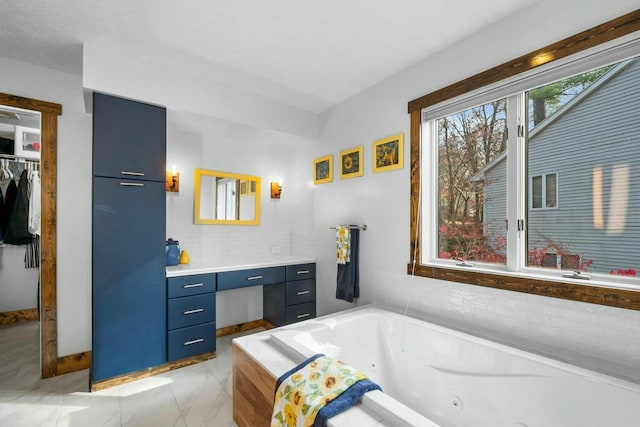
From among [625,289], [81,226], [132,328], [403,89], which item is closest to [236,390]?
[132,328]

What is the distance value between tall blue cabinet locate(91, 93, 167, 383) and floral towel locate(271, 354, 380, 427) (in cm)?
153

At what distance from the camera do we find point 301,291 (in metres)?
3.32

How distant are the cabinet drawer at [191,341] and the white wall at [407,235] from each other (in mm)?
1223

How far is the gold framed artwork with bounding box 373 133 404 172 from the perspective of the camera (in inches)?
98.3

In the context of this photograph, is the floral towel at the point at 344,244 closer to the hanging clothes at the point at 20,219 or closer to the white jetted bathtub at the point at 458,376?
the white jetted bathtub at the point at 458,376

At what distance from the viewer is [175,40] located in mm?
2080

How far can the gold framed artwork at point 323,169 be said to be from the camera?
3.28 meters

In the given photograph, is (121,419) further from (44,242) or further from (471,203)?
(471,203)

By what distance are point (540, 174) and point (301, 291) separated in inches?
95.4

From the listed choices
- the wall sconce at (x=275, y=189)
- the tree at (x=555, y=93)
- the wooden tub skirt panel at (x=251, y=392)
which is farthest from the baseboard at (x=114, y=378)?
the tree at (x=555, y=93)

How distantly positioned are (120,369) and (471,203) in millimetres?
2889

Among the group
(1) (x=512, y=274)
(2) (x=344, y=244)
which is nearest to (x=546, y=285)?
(1) (x=512, y=274)

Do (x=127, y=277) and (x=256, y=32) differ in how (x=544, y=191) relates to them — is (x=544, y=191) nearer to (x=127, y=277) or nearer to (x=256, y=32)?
(x=256, y=32)

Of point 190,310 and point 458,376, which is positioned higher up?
point 190,310
